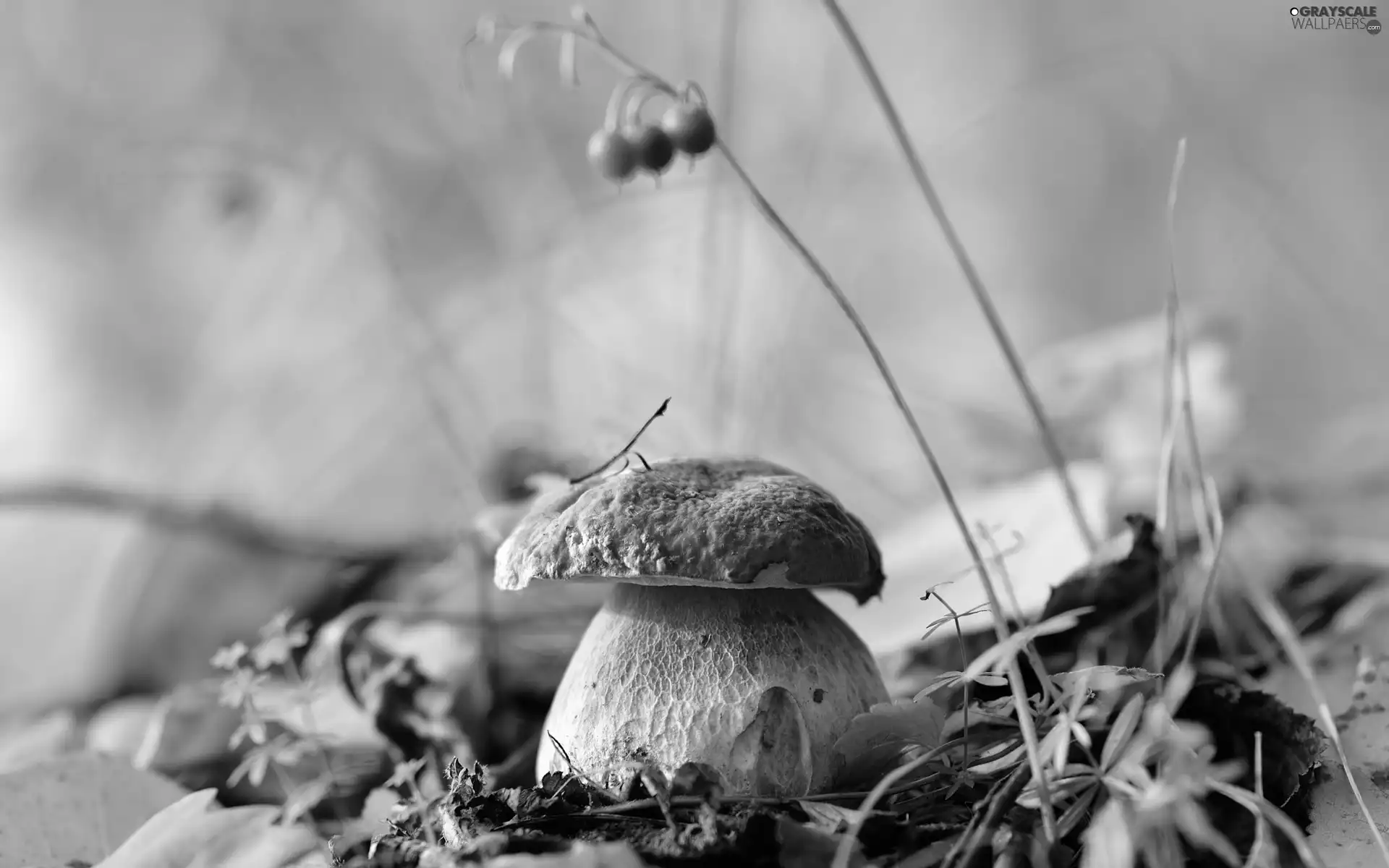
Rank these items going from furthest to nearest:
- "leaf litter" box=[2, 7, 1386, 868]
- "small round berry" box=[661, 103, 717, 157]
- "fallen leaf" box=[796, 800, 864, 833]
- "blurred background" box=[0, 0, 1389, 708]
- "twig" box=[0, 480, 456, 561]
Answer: "blurred background" box=[0, 0, 1389, 708] < "twig" box=[0, 480, 456, 561] < "small round berry" box=[661, 103, 717, 157] < "fallen leaf" box=[796, 800, 864, 833] < "leaf litter" box=[2, 7, 1386, 868]

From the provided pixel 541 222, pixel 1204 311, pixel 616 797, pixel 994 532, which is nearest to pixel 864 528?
pixel 616 797

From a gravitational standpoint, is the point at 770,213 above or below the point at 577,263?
below

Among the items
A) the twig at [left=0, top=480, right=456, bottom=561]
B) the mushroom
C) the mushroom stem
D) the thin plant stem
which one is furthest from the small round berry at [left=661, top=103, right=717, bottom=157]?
the twig at [left=0, top=480, right=456, bottom=561]

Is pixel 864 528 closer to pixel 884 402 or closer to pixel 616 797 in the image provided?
pixel 616 797

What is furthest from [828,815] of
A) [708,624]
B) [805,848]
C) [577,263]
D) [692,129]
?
[577,263]

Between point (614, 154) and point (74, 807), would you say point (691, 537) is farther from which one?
point (74, 807)

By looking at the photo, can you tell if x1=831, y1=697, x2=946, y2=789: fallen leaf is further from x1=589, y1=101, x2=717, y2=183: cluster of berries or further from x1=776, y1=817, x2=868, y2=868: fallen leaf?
x1=589, y1=101, x2=717, y2=183: cluster of berries

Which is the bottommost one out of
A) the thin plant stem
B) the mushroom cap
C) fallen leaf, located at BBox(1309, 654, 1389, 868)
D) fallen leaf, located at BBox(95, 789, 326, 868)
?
fallen leaf, located at BBox(1309, 654, 1389, 868)
